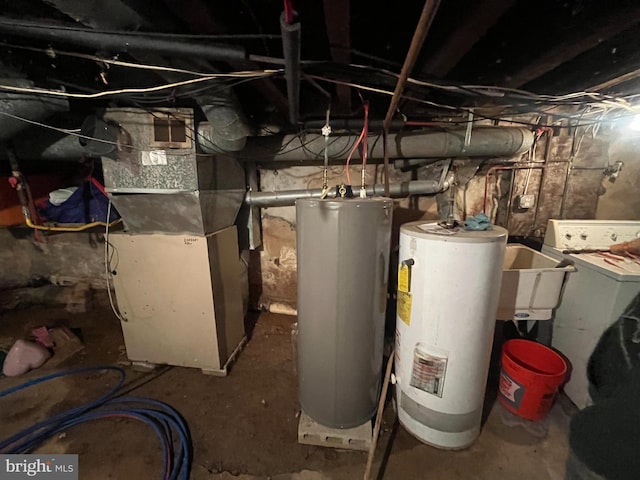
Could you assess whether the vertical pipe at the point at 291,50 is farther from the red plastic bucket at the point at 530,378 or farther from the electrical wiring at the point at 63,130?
the red plastic bucket at the point at 530,378

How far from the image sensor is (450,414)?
1482 mm

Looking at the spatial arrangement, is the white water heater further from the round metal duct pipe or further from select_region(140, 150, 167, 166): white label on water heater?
select_region(140, 150, 167, 166): white label on water heater

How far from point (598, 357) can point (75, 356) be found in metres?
3.79

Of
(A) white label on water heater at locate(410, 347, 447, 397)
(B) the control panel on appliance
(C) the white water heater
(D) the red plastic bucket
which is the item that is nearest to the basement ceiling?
(C) the white water heater

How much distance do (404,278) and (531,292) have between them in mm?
1019

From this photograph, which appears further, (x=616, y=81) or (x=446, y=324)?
(x=616, y=81)

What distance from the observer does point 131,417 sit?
173 cm

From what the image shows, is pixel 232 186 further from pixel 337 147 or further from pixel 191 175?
pixel 337 147

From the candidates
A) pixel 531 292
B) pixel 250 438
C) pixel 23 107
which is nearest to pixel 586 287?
pixel 531 292

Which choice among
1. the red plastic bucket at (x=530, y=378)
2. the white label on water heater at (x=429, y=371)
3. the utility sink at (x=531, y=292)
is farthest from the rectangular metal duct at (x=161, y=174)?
the red plastic bucket at (x=530, y=378)

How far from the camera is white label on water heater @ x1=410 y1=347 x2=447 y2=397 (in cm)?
144

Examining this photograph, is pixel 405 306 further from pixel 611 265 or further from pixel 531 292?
pixel 611 265

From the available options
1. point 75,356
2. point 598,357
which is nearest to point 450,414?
point 598,357

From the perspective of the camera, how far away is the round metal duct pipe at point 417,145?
6.61 feet
